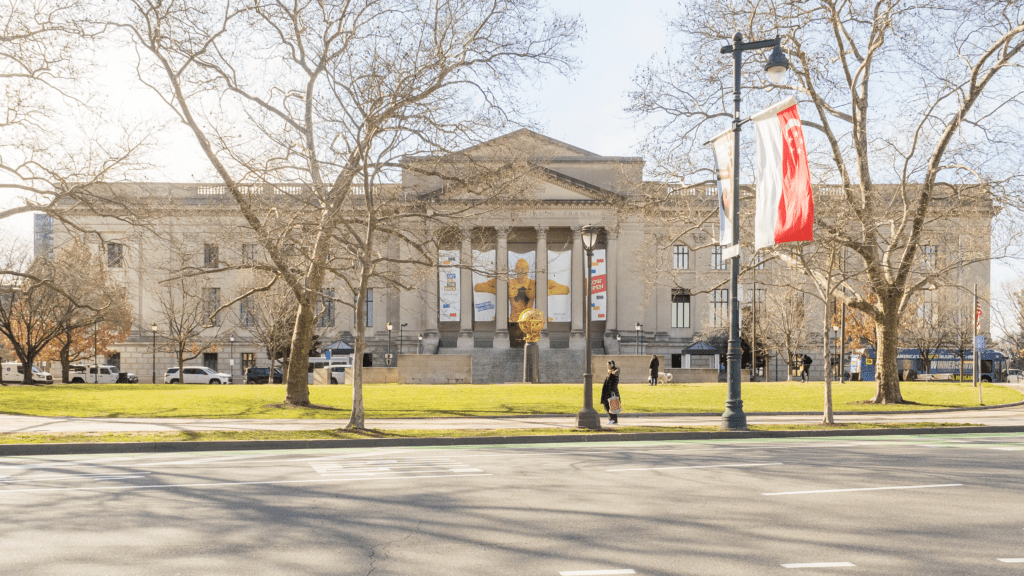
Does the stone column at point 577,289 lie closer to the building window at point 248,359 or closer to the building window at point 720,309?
the building window at point 720,309

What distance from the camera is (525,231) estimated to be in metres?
74.2

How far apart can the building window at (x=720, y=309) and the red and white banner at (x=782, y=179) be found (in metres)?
51.2

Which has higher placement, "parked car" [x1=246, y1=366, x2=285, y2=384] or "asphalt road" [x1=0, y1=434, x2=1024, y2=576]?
"asphalt road" [x1=0, y1=434, x2=1024, y2=576]

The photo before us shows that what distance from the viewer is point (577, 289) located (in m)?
72.2

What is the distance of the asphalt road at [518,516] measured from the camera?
6457 mm

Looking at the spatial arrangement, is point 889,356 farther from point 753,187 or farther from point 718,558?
point 718,558

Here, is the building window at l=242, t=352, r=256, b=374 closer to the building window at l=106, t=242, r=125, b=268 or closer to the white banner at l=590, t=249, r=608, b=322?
the white banner at l=590, t=249, r=608, b=322

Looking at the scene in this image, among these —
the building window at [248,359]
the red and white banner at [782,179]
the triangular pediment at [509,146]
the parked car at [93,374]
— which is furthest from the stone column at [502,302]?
the red and white banner at [782,179]

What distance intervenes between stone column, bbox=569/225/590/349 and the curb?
1920 inches

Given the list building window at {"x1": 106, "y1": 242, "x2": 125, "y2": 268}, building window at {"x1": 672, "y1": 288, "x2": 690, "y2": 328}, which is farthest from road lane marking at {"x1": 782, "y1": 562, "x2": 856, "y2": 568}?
building window at {"x1": 672, "y1": 288, "x2": 690, "y2": 328}

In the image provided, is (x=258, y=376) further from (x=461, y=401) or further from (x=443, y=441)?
(x=443, y=441)

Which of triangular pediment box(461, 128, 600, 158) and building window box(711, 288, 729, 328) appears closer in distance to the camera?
triangular pediment box(461, 128, 600, 158)

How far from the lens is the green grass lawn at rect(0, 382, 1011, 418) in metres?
25.1

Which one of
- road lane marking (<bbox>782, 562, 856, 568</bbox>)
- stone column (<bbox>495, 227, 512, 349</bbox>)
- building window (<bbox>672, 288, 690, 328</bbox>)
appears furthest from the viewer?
building window (<bbox>672, 288, 690, 328</bbox>)
